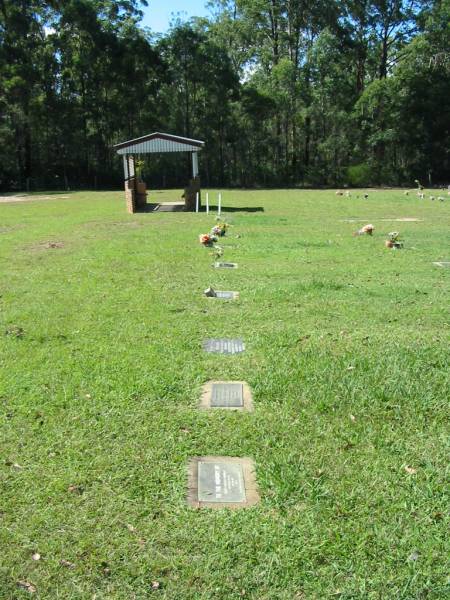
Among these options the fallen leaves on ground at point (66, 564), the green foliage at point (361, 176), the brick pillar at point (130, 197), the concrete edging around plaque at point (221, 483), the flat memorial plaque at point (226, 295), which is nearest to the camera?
the fallen leaves on ground at point (66, 564)

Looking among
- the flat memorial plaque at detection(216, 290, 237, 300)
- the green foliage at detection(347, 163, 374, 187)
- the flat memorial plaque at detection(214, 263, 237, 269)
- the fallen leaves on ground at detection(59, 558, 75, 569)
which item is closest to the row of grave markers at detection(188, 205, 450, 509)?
the fallen leaves on ground at detection(59, 558, 75, 569)

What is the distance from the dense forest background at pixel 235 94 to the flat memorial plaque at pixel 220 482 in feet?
114

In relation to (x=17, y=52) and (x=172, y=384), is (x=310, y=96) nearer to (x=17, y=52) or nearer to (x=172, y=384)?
(x=17, y=52)

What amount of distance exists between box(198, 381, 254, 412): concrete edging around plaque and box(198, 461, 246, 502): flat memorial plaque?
2.03ft

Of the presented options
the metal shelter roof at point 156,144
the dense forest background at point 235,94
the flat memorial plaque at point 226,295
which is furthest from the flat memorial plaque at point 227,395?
the dense forest background at point 235,94

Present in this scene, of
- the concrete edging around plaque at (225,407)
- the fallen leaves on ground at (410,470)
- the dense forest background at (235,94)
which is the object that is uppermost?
the dense forest background at (235,94)

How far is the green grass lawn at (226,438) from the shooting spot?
7.04ft

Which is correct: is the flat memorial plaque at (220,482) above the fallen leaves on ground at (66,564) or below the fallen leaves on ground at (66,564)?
above

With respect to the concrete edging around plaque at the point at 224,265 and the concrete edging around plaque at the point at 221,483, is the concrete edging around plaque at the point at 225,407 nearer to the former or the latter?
the concrete edging around plaque at the point at 221,483

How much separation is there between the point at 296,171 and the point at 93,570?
124 feet

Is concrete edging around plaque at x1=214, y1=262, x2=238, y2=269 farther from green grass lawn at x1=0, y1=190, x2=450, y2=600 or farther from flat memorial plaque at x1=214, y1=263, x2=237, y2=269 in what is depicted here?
green grass lawn at x1=0, y1=190, x2=450, y2=600

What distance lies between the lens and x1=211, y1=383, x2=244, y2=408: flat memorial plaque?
11.5ft

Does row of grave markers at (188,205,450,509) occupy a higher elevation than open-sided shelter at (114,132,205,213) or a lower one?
lower

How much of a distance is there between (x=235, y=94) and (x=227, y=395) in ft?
117
